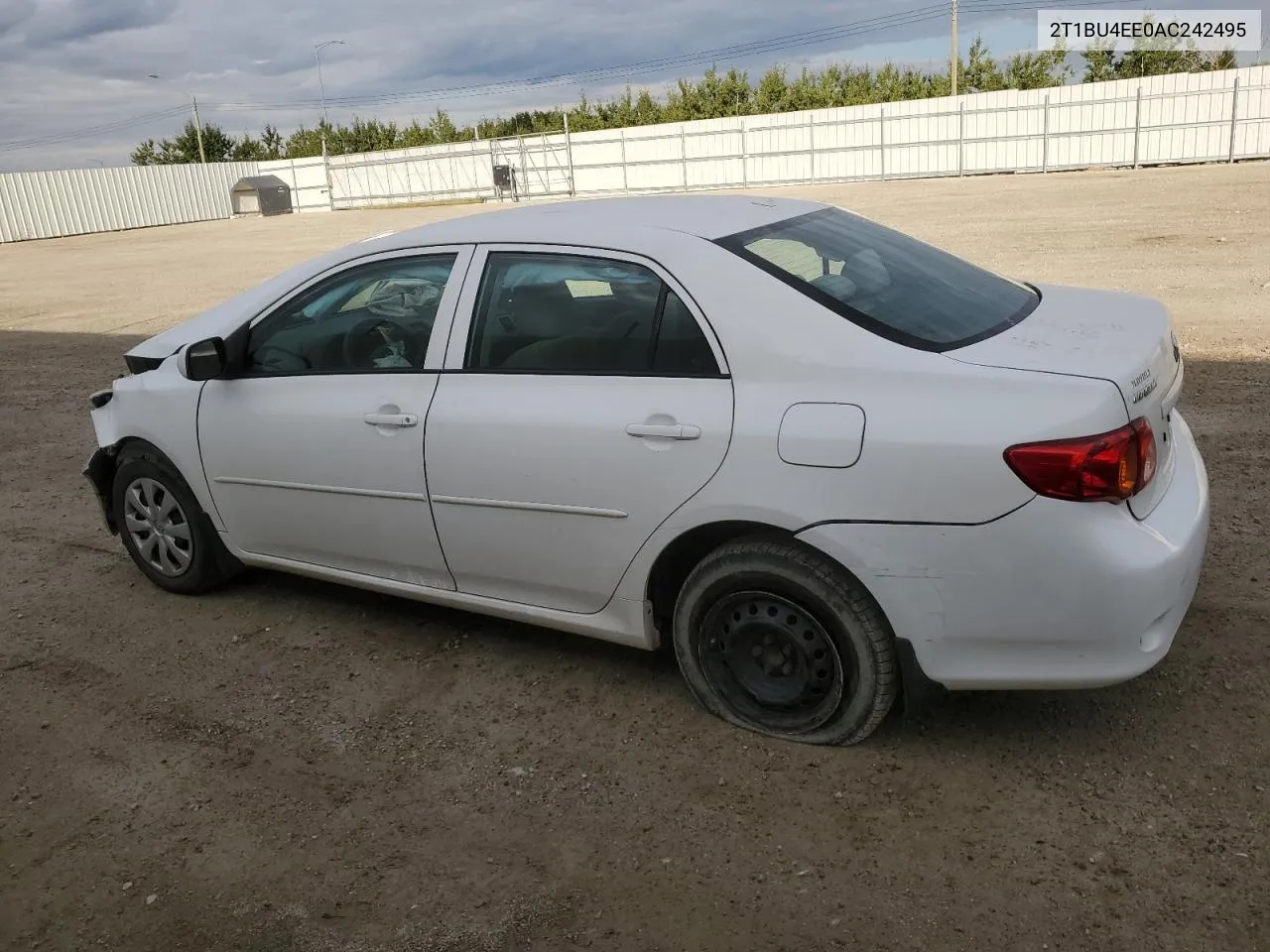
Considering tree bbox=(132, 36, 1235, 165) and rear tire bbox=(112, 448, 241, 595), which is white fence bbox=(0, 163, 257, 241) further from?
rear tire bbox=(112, 448, 241, 595)

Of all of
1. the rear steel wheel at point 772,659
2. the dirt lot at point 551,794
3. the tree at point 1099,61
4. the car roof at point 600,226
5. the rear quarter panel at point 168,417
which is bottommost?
the dirt lot at point 551,794

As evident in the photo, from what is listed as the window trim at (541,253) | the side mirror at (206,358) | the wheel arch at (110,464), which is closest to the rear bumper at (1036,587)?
the window trim at (541,253)

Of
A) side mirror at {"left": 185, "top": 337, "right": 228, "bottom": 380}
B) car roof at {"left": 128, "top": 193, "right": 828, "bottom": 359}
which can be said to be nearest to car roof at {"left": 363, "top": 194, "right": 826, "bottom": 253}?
car roof at {"left": 128, "top": 193, "right": 828, "bottom": 359}

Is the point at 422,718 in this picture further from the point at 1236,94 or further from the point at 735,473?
the point at 1236,94

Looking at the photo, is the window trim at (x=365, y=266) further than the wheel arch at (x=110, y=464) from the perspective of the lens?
No

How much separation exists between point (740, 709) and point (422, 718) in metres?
1.12

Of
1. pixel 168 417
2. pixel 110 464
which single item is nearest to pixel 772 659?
pixel 168 417

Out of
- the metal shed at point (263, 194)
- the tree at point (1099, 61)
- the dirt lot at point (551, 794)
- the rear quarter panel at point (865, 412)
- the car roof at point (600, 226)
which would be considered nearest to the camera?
the dirt lot at point (551, 794)

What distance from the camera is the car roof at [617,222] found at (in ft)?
11.6

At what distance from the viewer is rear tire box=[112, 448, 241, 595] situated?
4.70 m

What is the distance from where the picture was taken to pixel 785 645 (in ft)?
10.7

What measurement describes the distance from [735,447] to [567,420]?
0.60 m

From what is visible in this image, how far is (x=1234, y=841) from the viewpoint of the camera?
2.73 meters

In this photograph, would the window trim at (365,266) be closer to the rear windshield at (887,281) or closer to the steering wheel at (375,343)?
the steering wheel at (375,343)
